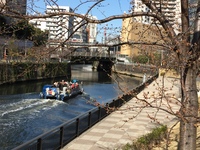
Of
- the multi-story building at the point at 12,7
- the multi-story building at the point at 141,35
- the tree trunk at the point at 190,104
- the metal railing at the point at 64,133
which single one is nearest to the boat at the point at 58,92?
the metal railing at the point at 64,133

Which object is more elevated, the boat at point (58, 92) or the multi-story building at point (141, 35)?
the multi-story building at point (141, 35)

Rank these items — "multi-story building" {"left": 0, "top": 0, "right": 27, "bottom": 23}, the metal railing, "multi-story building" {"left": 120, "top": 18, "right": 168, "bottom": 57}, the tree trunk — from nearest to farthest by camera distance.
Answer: "multi-story building" {"left": 0, "top": 0, "right": 27, "bottom": 23}, the tree trunk, "multi-story building" {"left": 120, "top": 18, "right": 168, "bottom": 57}, the metal railing

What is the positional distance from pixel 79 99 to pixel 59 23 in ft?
93.3

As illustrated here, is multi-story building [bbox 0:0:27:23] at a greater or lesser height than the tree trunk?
greater

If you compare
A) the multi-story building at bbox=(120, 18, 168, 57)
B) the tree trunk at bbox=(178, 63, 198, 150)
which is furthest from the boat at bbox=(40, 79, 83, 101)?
the tree trunk at bbox=(178, 63, 198, 150)

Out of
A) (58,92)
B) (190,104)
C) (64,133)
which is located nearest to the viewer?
(190,104)

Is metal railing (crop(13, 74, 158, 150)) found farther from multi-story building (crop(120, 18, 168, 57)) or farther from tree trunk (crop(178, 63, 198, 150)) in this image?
tree trunk (crop(178, 63, 198, 150))

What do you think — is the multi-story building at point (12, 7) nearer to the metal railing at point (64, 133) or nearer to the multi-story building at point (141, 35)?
the multi-story building at point (141, 35)

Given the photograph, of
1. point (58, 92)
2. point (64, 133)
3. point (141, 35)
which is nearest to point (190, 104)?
point (141, 35)

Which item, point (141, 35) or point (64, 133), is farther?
point (64, 133)

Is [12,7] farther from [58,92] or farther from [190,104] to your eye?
[58,92]

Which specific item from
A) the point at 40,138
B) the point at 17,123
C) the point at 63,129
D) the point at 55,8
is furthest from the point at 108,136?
the point at 17,123

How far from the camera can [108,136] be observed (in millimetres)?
11867

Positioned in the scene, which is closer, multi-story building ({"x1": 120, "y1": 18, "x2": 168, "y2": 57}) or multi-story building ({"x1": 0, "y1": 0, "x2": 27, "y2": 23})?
multi-story building ({"x1": 0, "y1": 0, "x2": 27, "y2": 23})
